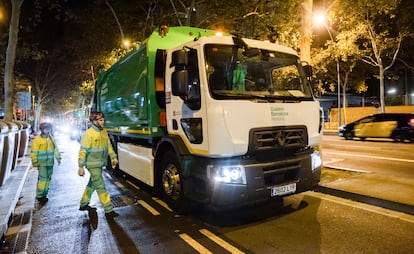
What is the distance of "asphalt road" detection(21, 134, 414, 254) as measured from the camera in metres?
4.58

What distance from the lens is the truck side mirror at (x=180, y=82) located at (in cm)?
Result: 525

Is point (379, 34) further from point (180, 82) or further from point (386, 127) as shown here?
point (180, 82)

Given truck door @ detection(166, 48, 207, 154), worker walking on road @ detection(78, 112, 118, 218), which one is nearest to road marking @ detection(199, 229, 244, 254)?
truck door @ detection(166, 48, 207, 154)

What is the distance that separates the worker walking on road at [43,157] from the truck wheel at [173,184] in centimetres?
302

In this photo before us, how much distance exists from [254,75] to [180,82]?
127 cm

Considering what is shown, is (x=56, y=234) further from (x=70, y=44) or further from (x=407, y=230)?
(x=70, y=44)

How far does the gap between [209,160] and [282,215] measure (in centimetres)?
165

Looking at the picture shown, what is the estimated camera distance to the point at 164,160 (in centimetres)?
648

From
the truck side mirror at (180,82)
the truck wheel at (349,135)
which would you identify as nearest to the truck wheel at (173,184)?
the truck side mirror at (180,82)

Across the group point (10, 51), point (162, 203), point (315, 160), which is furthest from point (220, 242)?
point (10, 51)

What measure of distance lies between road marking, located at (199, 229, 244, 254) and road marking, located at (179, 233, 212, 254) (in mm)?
240

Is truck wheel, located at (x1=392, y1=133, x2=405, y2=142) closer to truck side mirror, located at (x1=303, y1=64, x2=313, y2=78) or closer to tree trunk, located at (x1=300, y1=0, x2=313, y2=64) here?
tree trunk, located at (x1=300, y1=0, x2=313, y2=64)

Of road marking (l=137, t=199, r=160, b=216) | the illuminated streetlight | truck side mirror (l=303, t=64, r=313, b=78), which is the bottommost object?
road marking (l=137, t=199, r=160, b=216)

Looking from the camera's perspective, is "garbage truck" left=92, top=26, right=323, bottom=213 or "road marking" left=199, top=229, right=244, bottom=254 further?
"garbage truck" left=92, top=26, right=323, bottom=213
